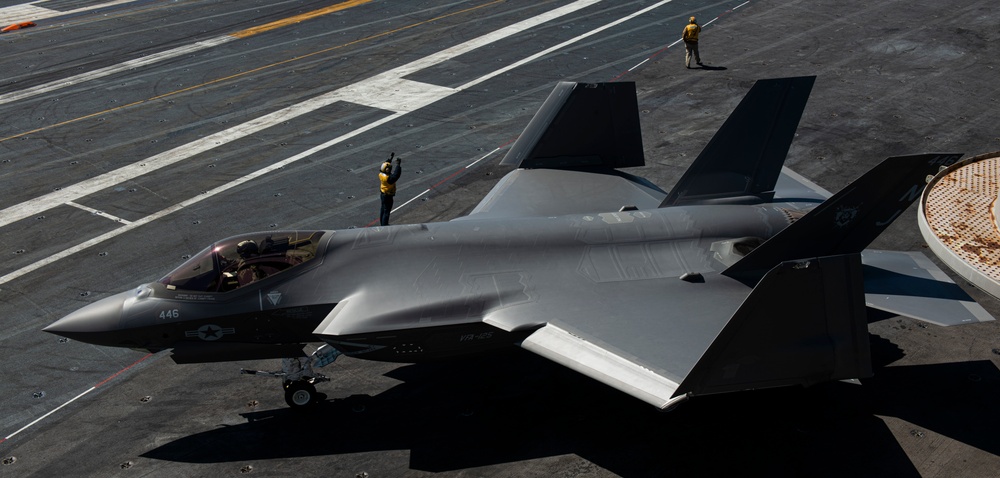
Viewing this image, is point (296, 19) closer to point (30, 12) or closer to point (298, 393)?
point (30, 12)

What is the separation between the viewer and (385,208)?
24.2 m

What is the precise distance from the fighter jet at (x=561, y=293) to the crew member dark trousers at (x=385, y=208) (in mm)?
5709

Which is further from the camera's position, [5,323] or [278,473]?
[5,323]

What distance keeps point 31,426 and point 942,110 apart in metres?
28.6

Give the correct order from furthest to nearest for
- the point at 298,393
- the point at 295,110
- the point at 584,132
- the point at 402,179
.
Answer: the point at 295,110 → the point at 402,179 → the point at 584,132 → the point at 298,393

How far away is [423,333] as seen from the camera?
16.4 m

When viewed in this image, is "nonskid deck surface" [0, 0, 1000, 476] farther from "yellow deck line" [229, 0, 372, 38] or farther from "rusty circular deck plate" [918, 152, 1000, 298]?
"rusty circular deck plate" [918, 152, 1000, 298]

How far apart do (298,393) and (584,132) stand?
32.2ft

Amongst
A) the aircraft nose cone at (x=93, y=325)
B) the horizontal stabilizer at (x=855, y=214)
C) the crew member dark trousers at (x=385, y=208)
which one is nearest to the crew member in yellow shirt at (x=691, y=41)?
the crew member dark trousers at (x=385, y=208)

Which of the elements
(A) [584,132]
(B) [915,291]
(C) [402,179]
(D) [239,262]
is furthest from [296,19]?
(B) [915,291]

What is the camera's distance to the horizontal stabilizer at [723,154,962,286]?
15805 millimetres

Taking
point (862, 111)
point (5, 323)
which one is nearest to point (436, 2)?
A: point (862, 111)

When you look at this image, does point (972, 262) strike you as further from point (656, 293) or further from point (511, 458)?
point (511, 458)

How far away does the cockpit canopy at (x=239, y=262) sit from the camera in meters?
16.7
